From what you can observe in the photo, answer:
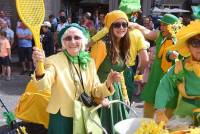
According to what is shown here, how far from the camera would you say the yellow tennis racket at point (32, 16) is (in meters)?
3.27

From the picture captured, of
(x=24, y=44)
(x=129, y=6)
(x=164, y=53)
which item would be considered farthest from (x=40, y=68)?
(x=24, y=44)

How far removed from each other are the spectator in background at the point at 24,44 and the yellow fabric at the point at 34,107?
6.13 m

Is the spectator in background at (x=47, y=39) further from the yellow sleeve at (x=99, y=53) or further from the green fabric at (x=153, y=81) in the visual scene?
the yellow sleeve at (x=99, y=53)

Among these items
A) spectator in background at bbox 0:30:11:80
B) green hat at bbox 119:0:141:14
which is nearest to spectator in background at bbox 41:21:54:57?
spectator in background at bbox 0:30:11:80

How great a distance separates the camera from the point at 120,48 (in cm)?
454

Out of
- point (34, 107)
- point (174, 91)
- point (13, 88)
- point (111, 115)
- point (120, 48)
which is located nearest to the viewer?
point (174, 91)

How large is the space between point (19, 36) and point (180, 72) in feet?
27.5

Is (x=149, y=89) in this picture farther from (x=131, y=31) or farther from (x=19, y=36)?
(x=19, y=36)

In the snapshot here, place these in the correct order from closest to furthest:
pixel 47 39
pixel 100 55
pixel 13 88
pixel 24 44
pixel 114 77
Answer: pixel 114 77 → pixel 100 55 → pixel 13 88 → pixel 47 39 → pixel 24 44

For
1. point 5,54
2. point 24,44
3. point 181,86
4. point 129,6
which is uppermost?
point 129,6

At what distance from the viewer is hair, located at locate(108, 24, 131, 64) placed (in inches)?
175

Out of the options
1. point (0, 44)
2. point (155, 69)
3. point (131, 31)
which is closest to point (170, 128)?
point (131, 31)

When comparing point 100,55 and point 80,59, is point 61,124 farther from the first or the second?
point 100,55

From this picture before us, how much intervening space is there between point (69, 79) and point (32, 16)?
23.0 inches
